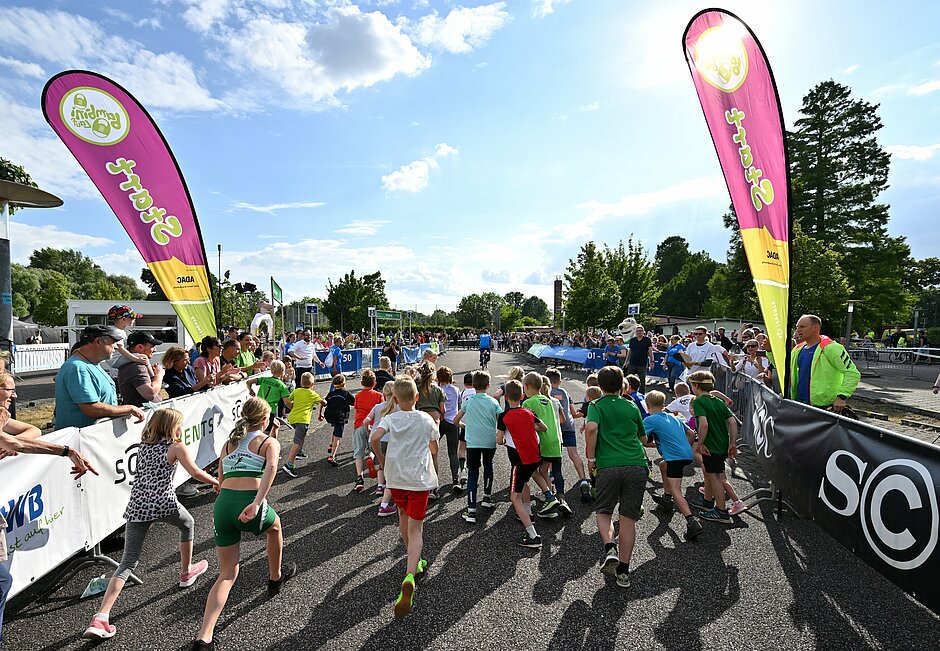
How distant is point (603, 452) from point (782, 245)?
4.22 meters

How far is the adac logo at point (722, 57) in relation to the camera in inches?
245

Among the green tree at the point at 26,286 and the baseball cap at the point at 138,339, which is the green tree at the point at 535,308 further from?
the baseball cap at the point at 138,339

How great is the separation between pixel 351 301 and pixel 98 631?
4950cm

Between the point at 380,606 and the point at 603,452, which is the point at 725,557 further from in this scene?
the point at 380,606

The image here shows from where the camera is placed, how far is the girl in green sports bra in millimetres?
2996

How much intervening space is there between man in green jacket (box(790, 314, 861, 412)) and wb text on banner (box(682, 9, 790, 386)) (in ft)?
0.75

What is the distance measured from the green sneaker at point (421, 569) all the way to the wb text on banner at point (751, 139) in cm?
509

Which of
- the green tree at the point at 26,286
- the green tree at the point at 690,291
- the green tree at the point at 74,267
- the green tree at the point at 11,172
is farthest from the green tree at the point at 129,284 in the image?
the green tree at the point at 690,291

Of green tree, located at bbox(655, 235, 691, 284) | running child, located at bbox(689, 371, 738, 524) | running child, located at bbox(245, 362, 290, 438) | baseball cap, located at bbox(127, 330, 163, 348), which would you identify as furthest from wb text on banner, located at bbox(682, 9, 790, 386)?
green tree, located at bbox(655, 235, 691, 284)

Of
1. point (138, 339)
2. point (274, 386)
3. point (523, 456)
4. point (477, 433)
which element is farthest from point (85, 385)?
point (523, 456)

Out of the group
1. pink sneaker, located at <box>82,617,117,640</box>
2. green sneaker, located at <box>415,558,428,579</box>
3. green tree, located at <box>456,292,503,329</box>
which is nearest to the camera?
pink sneaker, located at <box>82,617,117,640</box>

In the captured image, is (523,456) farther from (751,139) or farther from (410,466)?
(751,139)

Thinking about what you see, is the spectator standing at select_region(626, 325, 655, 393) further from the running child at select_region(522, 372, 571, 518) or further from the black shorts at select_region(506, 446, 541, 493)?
the black shorts at select_region(506, 446, 541, 493)

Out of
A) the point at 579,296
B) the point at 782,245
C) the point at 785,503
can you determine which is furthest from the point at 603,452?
the point at 579,296
